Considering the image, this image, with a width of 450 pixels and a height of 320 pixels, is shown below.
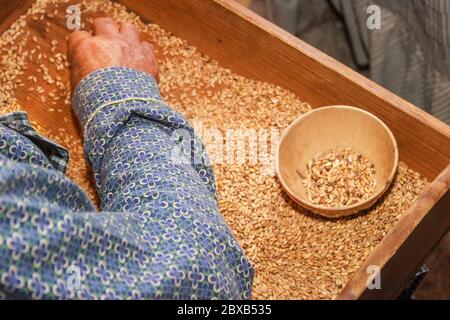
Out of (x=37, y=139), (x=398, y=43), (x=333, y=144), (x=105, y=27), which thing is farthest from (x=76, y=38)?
(x=398, y=43)

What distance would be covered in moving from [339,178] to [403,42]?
58cm

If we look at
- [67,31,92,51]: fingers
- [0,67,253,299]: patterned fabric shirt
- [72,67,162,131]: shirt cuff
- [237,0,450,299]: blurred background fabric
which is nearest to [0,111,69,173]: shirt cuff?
[0,67,253,299]: patterned fabric shirt

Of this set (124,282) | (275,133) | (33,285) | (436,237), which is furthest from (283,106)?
(33,285)

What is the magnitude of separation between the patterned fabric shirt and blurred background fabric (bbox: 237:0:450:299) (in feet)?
2.26

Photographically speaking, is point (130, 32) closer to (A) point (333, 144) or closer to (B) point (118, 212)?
(A) point (333, 144)

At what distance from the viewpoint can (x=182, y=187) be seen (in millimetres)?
1204

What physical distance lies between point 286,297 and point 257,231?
5.8 inches

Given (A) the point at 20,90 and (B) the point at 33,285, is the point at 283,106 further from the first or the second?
(B) the point at 33,285

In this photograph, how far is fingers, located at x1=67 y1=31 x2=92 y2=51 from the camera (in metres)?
1.58

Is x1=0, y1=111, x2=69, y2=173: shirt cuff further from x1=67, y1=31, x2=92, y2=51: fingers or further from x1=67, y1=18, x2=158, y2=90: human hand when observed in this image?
x1=67, y1=31, x2=92, y2=51: fingers

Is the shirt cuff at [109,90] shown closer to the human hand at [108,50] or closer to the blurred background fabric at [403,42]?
the human hand at [108,50]

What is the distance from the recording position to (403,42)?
186 centimetres

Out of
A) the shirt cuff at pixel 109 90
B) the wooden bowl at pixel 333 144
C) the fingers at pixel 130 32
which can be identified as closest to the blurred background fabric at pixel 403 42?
the wooden bowl at pixel 333 144

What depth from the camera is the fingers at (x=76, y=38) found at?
1.58 metres
